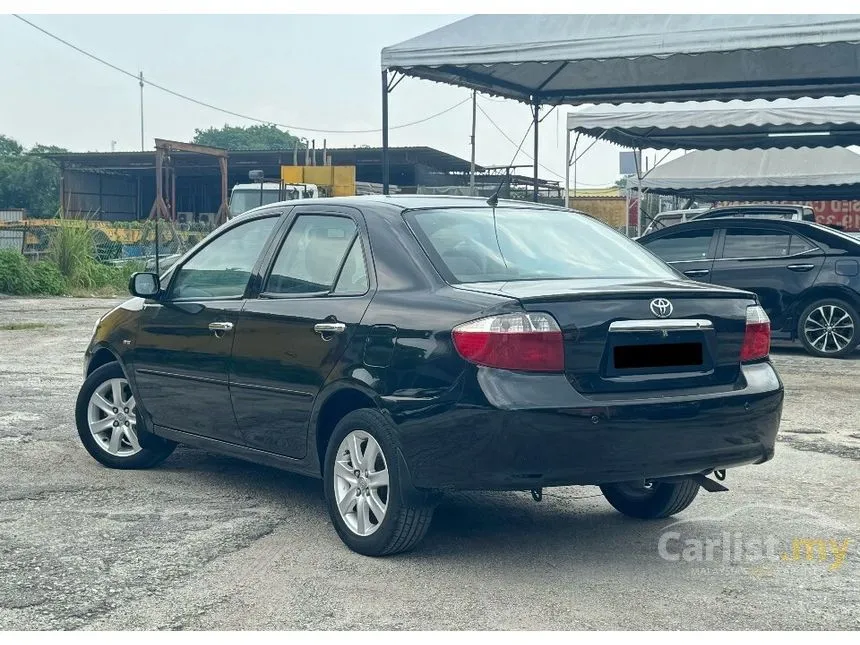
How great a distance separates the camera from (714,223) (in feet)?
45.9

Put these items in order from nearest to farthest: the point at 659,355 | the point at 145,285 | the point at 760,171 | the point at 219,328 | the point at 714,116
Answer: the point at 659,355 → the point at 219,328 → the point at 145,285 → the point at 714,116 → the point at 760,171

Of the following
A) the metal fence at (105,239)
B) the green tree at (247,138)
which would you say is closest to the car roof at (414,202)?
the metal fence at (105,239)

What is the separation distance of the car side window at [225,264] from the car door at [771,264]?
8138 mm

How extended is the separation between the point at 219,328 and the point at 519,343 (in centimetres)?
195

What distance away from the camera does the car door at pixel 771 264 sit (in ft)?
43.8

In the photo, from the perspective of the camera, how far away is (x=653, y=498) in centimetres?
591

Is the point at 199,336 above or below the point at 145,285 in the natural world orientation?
below

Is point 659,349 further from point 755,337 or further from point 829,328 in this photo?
point 829,328

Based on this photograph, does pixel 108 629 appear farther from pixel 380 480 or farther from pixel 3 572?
pixel 380 480

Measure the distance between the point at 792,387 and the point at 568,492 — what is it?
4.93 metres

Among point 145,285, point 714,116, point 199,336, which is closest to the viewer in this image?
point 199,336

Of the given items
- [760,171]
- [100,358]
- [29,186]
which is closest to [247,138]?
[29,186]

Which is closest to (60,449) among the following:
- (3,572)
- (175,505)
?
(175,505)

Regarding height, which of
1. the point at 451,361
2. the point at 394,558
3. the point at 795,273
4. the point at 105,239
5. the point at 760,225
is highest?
the point at 760,225
